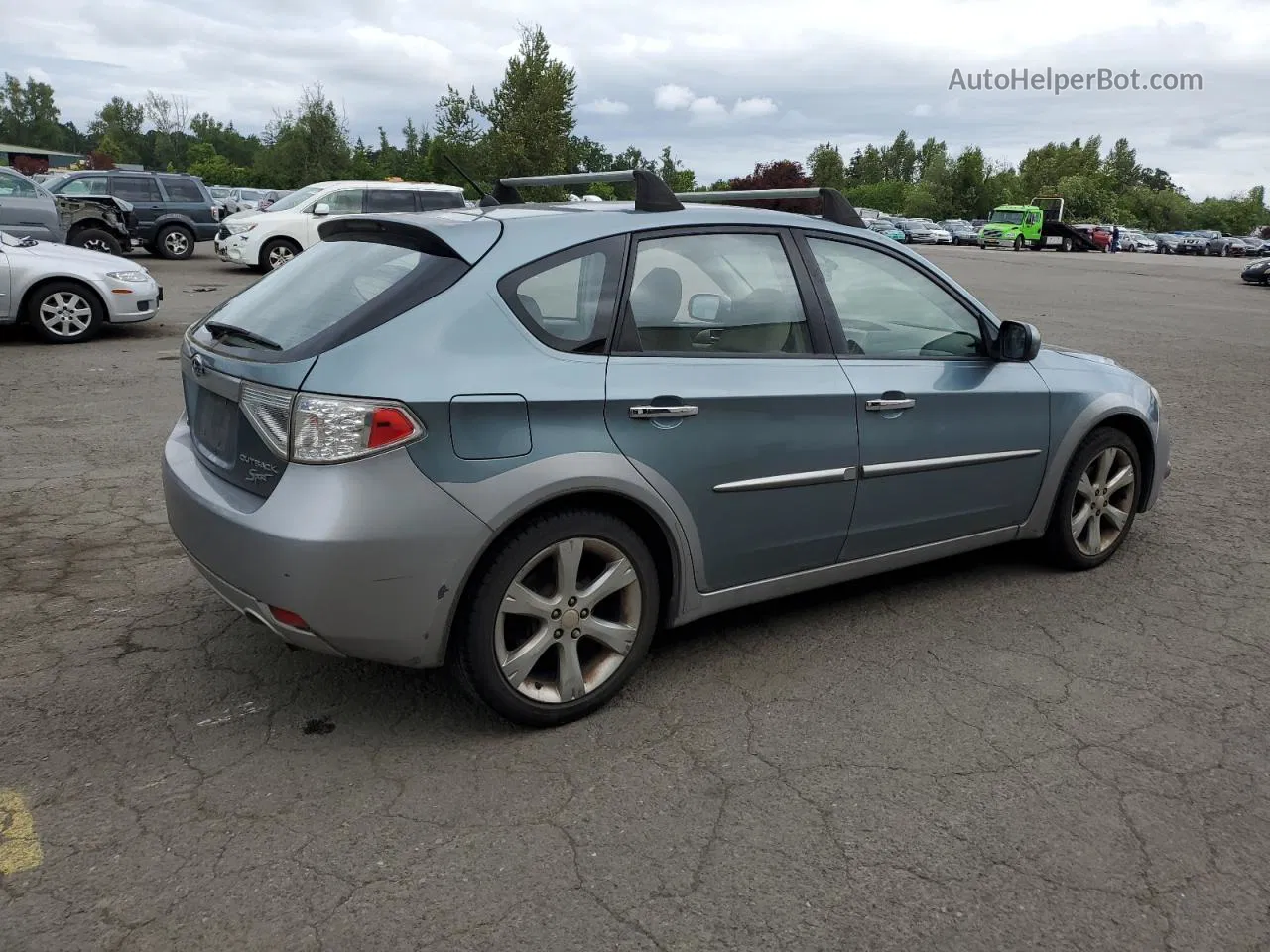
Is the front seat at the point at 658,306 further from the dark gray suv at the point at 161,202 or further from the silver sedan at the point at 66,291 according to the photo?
the dark gray suv at the point at 161,202

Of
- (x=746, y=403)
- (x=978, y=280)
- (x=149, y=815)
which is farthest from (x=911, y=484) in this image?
(x=978, y=280)

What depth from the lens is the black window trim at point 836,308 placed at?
154 inches

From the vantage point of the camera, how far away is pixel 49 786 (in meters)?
2.93

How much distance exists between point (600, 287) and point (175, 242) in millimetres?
21170

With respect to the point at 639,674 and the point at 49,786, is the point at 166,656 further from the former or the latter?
the point at 639,674

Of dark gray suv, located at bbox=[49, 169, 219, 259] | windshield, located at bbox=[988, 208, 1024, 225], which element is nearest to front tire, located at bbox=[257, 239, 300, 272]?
dark gray suv, located at bbox=[49, 169, 219, 259]

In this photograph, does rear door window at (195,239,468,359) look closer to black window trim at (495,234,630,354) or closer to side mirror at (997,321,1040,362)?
black window trim at (495,234,630,354)

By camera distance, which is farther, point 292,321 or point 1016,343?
point 1016,343

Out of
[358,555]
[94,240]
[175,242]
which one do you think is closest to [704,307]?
[358,555]

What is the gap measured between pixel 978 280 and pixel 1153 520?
2178cm

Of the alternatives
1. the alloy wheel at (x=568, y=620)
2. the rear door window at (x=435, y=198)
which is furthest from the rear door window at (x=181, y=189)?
the alloy wheel at (x=568, y=620)

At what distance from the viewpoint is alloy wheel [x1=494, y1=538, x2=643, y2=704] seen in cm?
316

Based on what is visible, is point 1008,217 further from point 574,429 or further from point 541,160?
point 574,429

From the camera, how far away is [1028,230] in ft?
172
